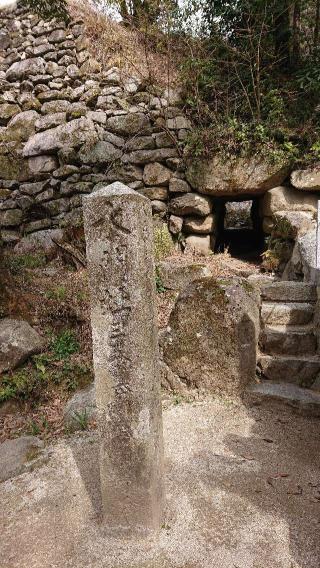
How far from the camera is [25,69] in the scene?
734 centimetres

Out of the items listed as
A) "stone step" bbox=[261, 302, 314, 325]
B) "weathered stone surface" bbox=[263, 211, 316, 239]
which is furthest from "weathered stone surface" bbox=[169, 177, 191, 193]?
"stone step" bbox=[261, 302, 314, 325]

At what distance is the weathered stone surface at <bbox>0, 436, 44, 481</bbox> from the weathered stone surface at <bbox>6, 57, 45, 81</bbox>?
7.36 metres

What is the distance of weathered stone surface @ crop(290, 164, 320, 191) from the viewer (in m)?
5.62

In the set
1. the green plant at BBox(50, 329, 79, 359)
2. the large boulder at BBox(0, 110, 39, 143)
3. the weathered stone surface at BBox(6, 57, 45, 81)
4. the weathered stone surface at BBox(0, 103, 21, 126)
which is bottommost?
the green plant at BBox(50, 329, 79, 359)

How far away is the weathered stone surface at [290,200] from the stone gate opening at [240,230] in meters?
0.88

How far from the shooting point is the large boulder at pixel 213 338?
11.6 feet

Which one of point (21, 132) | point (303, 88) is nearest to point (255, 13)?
point (303, 88)

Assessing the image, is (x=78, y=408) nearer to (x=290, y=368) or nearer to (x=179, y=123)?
(x=290, y=368)

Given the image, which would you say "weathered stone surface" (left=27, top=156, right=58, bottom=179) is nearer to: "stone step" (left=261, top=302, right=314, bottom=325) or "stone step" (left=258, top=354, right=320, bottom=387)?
"stone step" (left=261, top=302, right=314, bottom=325)

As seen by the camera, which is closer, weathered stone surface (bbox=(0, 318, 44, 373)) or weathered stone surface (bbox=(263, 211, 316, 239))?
weathered stone surface (bbox=(0, 318, 44, 373))

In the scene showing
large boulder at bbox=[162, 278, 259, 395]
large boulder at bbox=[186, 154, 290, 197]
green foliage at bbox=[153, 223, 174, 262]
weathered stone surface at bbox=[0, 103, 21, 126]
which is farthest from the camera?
weathered stone surface at bbox=[0, 103, 21, 126]

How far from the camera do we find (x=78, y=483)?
261 centimetres

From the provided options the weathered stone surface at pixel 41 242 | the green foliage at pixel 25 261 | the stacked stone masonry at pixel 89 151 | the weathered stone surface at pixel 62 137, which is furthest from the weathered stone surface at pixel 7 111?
the green foliage at pixel 25 261

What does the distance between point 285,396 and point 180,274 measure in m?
2.51
